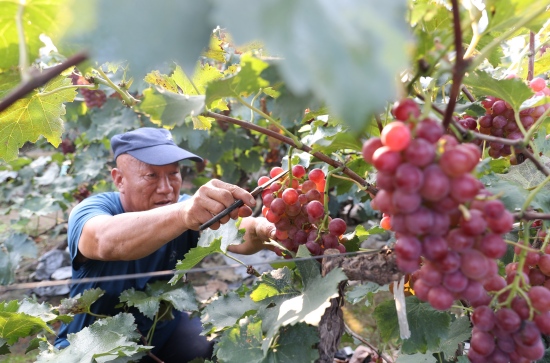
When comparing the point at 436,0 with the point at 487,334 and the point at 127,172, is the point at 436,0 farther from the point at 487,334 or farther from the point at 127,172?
the point at 127,172

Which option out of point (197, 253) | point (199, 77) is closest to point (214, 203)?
point (197, 253)

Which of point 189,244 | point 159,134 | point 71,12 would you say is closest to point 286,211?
point 71,12

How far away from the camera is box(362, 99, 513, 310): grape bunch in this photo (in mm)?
632

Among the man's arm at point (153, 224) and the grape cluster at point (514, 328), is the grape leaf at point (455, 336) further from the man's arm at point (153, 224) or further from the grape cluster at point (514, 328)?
the man's arm at point (153, 224)

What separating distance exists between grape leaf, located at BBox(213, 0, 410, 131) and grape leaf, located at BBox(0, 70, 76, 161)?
1.00 meters

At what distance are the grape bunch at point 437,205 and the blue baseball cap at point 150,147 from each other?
5.33 feet

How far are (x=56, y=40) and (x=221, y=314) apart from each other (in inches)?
30.2

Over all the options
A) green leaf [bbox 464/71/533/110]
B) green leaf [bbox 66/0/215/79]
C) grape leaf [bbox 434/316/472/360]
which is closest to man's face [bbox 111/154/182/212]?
grape leaf [bbox 434/316/472/360]

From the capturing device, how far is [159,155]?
7.38 ft

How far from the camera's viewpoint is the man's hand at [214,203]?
1.35 meters

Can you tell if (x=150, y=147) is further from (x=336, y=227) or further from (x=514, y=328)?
(x=514, y=328)

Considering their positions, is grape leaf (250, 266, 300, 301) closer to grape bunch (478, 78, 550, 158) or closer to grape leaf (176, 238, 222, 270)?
grape leaf (176, 238, 222, 270)

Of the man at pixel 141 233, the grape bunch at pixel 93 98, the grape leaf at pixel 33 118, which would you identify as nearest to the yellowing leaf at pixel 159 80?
the grape leaf at pixel 33 118

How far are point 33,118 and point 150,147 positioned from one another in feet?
3.07
